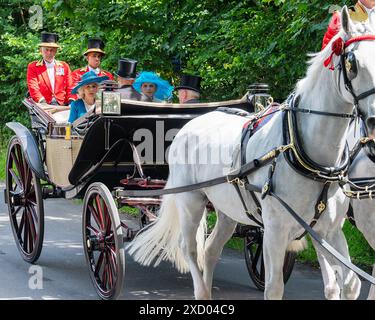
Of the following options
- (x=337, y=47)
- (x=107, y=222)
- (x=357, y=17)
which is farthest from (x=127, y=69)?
(x=337, y=47)

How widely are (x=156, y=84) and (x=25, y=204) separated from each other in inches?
73.5

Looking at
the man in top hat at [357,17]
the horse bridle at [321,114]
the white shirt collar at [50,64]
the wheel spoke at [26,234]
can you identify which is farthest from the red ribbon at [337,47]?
the white shirt collar at [50,64]

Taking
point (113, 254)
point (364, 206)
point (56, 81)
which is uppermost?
point (56, 81)

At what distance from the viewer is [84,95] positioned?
7793 mm

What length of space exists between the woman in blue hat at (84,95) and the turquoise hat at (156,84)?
1.39ft

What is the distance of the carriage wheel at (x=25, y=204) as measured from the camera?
24.9ft

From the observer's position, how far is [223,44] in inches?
373

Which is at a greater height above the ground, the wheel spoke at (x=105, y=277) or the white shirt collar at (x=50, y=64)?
the white shirt collar at (x=50, y=64)

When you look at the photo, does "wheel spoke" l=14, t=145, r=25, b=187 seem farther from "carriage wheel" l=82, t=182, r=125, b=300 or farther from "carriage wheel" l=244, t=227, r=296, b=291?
"carriage wheel" l=244, t=227, r=296, b=291

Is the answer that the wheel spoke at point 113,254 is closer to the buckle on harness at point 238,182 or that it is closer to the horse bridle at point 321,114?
the buckle on harness at point 238,182

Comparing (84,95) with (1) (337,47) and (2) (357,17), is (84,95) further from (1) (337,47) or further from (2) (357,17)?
(1) (337,47)

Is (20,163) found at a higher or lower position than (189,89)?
lower

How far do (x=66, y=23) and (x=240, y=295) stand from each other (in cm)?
1138

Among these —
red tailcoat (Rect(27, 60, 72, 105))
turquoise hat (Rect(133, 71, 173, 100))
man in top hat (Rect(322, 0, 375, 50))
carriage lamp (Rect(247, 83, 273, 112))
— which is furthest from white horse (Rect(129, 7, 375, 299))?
red tailcoat (Rect(27, 60, 72, 105))
